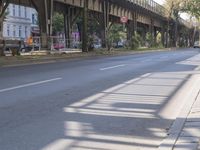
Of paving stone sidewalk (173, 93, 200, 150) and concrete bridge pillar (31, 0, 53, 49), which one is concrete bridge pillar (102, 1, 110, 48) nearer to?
concrete bridge pillar (31, 0, 53, 49)

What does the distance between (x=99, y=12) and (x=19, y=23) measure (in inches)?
1313

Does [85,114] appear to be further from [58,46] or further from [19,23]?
[19,23]

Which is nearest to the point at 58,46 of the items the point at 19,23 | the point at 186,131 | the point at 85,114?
the point at 85,114

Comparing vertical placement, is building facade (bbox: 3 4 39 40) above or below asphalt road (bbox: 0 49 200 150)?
above

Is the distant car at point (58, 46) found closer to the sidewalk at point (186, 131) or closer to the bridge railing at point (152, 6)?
the bridge railing at point (152, 6)

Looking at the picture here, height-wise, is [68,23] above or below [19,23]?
below

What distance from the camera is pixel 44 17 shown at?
37281 mm

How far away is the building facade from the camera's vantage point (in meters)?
81.5

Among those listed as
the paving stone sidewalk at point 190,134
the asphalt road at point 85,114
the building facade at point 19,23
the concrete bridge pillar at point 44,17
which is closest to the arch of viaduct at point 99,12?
the concrete bridge pillar at point 44,17

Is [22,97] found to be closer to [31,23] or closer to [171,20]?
[31,23]

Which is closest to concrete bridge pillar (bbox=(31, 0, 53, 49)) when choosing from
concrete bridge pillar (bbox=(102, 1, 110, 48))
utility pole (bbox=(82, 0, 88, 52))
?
utility pole (bbox=(82, 0, 88, 52))

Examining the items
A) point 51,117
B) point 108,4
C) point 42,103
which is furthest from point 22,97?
point 108,4

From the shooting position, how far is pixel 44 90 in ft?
44.3

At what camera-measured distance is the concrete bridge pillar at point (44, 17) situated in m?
37.3
